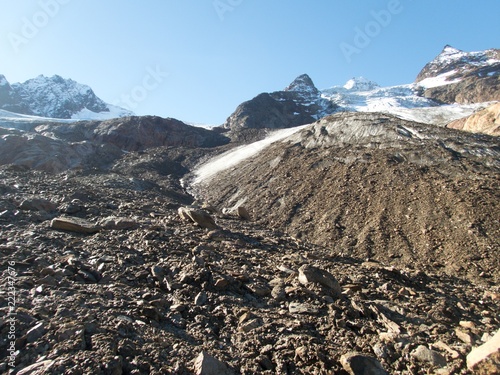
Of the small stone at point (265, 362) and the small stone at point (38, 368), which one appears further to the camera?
the small stone at point (265, 362)

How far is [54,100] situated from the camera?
359 ft

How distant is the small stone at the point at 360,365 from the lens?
186 inches

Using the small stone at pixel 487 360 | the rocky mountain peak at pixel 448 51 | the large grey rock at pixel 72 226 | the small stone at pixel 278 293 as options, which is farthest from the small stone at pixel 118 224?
the rocky mountain peak at pixel 448 51

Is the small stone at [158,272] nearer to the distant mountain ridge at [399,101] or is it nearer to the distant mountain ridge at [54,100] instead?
the distant mountain ridge at [399,101]

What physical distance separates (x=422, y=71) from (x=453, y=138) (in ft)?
424

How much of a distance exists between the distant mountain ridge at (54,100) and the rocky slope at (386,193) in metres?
97.0

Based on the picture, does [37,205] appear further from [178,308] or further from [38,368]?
[38,368]

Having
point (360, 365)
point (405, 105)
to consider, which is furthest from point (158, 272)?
point (405, 105)

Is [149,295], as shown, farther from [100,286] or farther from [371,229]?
[371,229]

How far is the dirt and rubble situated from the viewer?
465cm

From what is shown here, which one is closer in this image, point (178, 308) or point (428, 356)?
point (428, 356)

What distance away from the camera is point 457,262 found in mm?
11906

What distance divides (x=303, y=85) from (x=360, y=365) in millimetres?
112437

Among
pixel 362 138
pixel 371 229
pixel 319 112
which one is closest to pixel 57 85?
pixel 319 112
